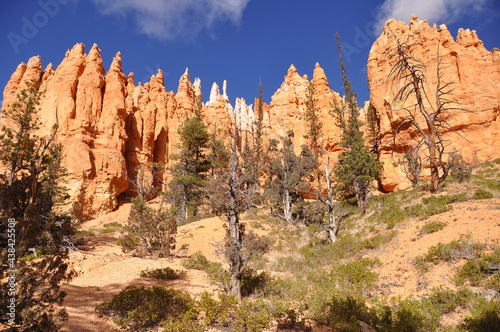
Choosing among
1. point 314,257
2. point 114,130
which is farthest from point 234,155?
point 114,130

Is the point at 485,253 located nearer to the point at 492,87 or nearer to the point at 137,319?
the point at 137,319

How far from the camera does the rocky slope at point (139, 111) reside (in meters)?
28.4

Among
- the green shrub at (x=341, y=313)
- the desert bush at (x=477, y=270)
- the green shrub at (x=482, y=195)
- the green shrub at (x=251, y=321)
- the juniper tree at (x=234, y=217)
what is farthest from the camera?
the green shrub at (x=482, y=195)

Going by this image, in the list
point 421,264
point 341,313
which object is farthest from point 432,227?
point 341,313

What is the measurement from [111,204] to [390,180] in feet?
118

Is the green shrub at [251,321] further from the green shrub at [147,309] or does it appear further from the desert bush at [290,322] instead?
the green shrub at [147,309]

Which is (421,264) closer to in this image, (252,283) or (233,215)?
(252,283)

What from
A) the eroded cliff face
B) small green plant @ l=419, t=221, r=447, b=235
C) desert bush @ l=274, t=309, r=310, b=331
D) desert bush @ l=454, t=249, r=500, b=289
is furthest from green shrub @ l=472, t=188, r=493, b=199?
the eroded cliff face

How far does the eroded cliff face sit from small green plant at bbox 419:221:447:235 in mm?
17438

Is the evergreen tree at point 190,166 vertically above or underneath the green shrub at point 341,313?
above

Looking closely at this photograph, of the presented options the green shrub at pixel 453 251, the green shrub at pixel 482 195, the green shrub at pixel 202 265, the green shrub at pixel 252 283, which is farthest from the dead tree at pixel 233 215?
the green shrub at pixel 482 195

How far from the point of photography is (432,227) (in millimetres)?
10055

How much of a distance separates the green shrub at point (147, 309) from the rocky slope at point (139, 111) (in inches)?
973

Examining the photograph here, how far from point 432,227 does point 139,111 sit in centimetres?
4408
